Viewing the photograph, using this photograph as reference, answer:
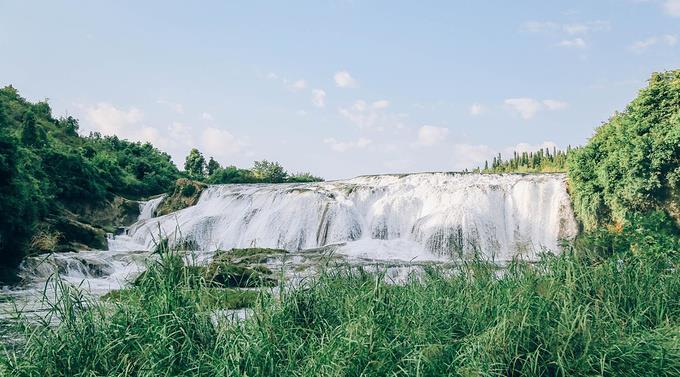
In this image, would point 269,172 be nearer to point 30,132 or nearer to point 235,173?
point 235,173

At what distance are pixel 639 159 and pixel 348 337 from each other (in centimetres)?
1614

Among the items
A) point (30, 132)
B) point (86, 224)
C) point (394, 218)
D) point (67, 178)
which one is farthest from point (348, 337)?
point (30, 132)

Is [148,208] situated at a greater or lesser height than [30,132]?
lesser

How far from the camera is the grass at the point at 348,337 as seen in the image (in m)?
4.10

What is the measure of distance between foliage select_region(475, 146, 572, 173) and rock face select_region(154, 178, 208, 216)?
Result: 59.5 feet

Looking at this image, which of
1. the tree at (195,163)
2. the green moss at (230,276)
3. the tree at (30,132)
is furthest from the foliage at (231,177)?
the green moss at (230,276)

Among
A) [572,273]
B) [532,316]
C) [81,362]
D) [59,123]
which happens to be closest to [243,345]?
[81,362]

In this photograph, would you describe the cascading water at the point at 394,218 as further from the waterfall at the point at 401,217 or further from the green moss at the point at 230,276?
the green moss at the point at 230,276

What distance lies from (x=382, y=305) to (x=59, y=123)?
46638mm

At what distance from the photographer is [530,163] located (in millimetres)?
36000

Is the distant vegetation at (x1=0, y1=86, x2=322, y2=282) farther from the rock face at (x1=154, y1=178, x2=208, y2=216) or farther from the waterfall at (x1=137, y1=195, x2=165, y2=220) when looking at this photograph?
the rock face at (x1=154, y1=178, x2=208, y2=216)

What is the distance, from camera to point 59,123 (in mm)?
45281

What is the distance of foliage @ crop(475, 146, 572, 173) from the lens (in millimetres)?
32938

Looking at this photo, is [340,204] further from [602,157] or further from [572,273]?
[572,273]
